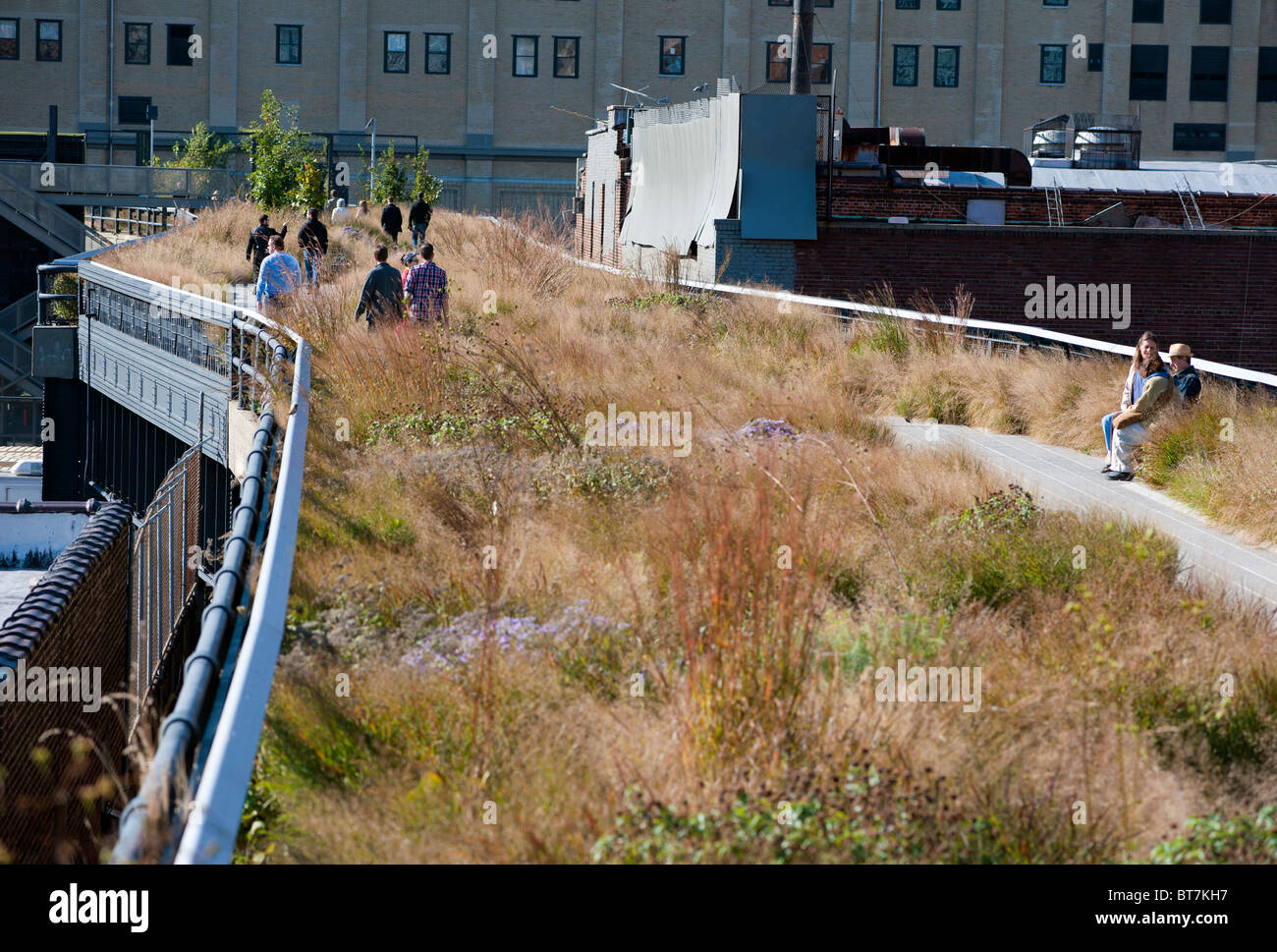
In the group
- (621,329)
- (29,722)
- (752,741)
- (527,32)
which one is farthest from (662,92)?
(752,741)

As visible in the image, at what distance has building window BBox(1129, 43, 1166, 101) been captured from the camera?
6075 centimetres

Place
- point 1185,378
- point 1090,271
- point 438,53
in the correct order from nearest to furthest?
point 1185,378, point 1090,271, point 438,53

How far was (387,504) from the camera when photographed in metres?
9.02

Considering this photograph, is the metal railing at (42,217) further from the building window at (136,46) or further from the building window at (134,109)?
the building window at (136,46)

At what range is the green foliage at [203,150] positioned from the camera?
163ft

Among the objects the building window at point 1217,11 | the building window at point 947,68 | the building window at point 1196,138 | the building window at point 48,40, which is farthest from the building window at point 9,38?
the building window at point 1217,11

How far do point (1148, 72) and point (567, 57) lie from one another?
83.1 ft

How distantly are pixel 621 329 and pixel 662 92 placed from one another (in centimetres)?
4469

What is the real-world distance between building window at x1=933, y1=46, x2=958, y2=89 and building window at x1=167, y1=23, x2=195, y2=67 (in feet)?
103

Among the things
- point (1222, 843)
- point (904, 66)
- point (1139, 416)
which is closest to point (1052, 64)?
point (904, 66)

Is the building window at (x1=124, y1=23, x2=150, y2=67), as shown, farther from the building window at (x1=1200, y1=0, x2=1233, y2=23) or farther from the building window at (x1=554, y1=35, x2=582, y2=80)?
the building window at (x1=1200, y1=0, x2=1233, y2=23)

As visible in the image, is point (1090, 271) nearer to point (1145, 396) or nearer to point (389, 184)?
point (1145, 396)

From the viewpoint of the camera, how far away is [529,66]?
59.1 metres

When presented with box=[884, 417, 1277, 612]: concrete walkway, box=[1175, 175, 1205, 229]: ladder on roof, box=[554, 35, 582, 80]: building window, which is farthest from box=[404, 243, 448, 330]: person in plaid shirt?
box=[554, 35, 582, 80]: building window
